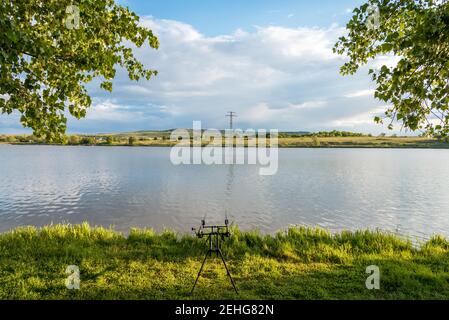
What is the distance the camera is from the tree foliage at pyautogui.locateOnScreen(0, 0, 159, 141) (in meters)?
7.82

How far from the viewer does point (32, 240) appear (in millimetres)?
13664

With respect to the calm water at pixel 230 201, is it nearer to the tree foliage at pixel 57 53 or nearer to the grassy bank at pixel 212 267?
the grassy bank at pixel 212 267

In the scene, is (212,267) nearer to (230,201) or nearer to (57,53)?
(57,53)

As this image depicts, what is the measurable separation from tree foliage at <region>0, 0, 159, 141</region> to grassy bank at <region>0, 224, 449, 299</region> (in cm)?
458

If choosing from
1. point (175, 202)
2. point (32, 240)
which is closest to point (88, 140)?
point (175, 202)

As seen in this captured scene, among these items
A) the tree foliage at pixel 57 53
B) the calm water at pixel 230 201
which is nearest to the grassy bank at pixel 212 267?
the tree foliage at pixel 57 53

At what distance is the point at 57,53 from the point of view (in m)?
8.82

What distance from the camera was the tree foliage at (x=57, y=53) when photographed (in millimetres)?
7818

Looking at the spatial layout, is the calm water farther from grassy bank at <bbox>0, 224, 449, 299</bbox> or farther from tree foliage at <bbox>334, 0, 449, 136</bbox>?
tree foliage at <bbox>334, 0, 449, 136</bbox>

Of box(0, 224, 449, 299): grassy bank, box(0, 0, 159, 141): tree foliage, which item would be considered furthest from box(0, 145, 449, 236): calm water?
box(0, 0, 159, 141): tree foliage

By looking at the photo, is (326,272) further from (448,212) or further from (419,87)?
(448,212)

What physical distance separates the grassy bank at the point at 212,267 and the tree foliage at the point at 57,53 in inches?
180

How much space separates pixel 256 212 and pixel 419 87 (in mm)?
22414
